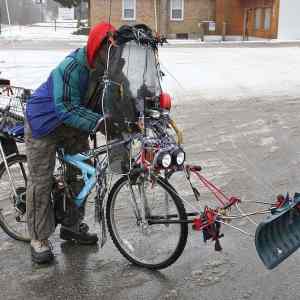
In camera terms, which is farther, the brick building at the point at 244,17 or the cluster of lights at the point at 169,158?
the brick building at the point at 244,17

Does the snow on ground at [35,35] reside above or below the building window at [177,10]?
below

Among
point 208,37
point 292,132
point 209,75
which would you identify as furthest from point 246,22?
point 292,132

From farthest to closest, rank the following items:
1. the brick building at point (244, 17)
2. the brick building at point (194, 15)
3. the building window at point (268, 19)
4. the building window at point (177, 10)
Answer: the building window at point (177, 10), the brick building at point (194, 15), the brick building at point (244, 17), the building window at point (268, 19)

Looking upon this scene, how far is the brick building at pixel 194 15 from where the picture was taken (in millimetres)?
42531

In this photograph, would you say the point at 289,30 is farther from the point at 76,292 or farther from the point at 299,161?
the point at 76,292

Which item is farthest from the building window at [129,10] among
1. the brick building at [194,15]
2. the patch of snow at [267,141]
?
the patch of snow at [267,141]

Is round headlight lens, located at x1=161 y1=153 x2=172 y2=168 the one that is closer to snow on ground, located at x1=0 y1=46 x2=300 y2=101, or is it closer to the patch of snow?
the patch of snow

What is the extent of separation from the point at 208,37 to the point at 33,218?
3869 centimetres

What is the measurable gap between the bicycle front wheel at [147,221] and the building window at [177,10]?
134 ft

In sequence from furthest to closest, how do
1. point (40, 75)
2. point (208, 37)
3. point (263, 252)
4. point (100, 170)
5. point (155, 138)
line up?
1. point (208, 37)
2. point (40, 75)
3. point (100, 170)
4. point (155, 138)
5. point (263, 252)

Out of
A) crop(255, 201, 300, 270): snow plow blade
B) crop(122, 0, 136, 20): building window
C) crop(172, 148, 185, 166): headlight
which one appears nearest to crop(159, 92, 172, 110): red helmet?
crop(172, 148, 185, 166): headlight

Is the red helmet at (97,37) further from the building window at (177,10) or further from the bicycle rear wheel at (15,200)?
the building window at (177,10)

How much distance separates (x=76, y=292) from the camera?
159 inches

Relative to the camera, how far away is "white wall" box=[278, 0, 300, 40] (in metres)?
38.8
